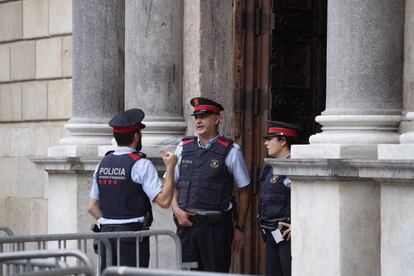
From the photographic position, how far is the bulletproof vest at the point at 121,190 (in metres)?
9.95

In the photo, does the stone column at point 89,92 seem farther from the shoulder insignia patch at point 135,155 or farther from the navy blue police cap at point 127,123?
the shoulder insignia patch at point 135,155

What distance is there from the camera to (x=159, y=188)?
9.86m

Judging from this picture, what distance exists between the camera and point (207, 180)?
10.5 m

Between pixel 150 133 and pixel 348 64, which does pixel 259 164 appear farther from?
pixel 348 64

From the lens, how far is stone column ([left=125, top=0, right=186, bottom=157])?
39.7ft

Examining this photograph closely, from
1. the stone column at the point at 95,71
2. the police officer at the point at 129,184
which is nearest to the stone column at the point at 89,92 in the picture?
the stone column at the point at 95,71

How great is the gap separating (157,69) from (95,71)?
3.62ft

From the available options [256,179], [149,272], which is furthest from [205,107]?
[149,272]

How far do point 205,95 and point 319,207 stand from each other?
9.93 ft

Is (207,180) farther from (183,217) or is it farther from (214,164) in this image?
(183,217)

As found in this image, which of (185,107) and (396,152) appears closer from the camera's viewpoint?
(396,152)

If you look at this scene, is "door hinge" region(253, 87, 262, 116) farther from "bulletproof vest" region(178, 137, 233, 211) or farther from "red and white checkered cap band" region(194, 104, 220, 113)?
"bulletproof vest" region(178, 137, 233, 211)

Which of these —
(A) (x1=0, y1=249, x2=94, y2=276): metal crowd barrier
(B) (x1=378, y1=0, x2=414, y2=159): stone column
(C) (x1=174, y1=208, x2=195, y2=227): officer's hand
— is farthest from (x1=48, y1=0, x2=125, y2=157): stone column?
(A) (x1=0, y1=249, x2=94, y2=276): metal crowd barrier

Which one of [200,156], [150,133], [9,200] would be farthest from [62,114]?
[200,156]
